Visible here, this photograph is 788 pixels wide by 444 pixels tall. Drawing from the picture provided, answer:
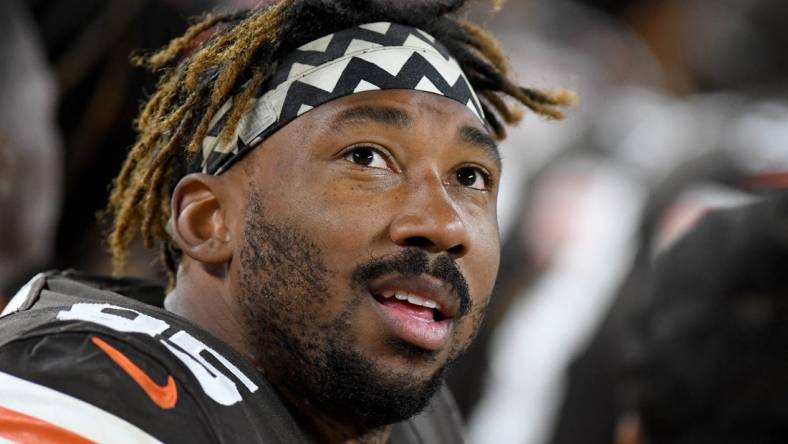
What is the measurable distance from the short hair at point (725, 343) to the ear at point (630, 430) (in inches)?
1.0

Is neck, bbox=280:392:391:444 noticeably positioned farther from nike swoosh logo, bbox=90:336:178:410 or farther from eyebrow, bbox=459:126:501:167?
eyebrow, bbox=459:126:501:167

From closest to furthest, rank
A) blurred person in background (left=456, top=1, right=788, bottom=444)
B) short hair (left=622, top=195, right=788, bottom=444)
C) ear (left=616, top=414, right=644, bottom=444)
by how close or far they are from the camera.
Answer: short hair (left=622, top=195, right=788, bottom=444) → ear (left=616, top=414, right=644, bottom=444) → blurred person in background (left=456, top=1, right=788, bottom=444)

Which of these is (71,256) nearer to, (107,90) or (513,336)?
(107,90)

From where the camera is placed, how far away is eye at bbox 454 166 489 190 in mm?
1967

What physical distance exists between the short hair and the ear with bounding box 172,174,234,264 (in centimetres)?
106

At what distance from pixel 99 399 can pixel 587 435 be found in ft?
8.76

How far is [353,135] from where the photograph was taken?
1.86 meters

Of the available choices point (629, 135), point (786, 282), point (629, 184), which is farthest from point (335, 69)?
point (629, 135)

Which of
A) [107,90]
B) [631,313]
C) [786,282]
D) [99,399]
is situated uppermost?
[99,399]

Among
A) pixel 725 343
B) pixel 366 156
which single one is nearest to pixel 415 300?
pixel 366 156

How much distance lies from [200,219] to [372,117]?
337 millimetres

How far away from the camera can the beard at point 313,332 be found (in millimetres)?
1784

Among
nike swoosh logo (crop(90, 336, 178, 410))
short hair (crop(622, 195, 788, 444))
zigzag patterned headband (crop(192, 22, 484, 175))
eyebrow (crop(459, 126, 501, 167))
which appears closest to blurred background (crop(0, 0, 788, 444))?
short hair (crop(622, 195, 788, 444))

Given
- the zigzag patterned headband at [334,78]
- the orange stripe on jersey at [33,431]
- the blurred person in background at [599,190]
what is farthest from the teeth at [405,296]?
the blurred person in background at [599,190]
